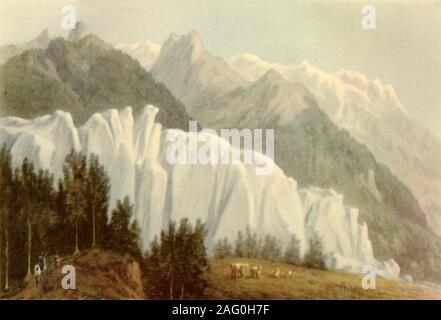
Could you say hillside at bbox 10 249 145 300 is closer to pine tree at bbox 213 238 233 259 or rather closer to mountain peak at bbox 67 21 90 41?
pine tree at bbox 213 238 233 259

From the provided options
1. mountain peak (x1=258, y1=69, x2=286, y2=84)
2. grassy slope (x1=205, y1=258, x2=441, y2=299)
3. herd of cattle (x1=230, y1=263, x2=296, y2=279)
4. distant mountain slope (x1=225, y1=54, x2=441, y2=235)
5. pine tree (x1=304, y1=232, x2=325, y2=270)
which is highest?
mountain peak (x1=258, y1=69, x2=286, y2=84)

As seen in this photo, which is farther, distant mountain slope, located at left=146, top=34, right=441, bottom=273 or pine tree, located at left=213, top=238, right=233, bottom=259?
distant mountain slope, located at left=146, top=34, right=441, bottom=273

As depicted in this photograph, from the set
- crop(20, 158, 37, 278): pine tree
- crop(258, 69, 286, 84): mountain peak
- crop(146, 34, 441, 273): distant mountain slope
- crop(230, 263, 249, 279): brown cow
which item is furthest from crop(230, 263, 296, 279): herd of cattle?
crop(20, 158, 37, 278): pine tree

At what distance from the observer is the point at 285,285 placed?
6.47 metres

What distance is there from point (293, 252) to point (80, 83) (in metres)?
3.13

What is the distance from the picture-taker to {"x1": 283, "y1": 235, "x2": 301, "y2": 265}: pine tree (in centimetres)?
648

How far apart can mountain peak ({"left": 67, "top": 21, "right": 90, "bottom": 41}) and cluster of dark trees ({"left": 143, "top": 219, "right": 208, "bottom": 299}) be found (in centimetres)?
241

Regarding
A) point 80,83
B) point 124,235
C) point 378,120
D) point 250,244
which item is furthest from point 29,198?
point 378,120

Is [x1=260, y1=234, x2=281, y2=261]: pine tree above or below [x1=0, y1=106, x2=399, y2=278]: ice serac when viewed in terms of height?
below

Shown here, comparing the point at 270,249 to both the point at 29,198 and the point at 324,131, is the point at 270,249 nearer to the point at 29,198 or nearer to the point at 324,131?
the point at 324,131

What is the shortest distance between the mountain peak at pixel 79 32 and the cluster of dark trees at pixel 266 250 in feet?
9.37

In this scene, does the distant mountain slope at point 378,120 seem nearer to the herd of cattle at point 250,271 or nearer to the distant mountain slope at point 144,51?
the distant mountain slope at point 144,51

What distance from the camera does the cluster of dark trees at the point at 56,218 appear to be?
650 cm
